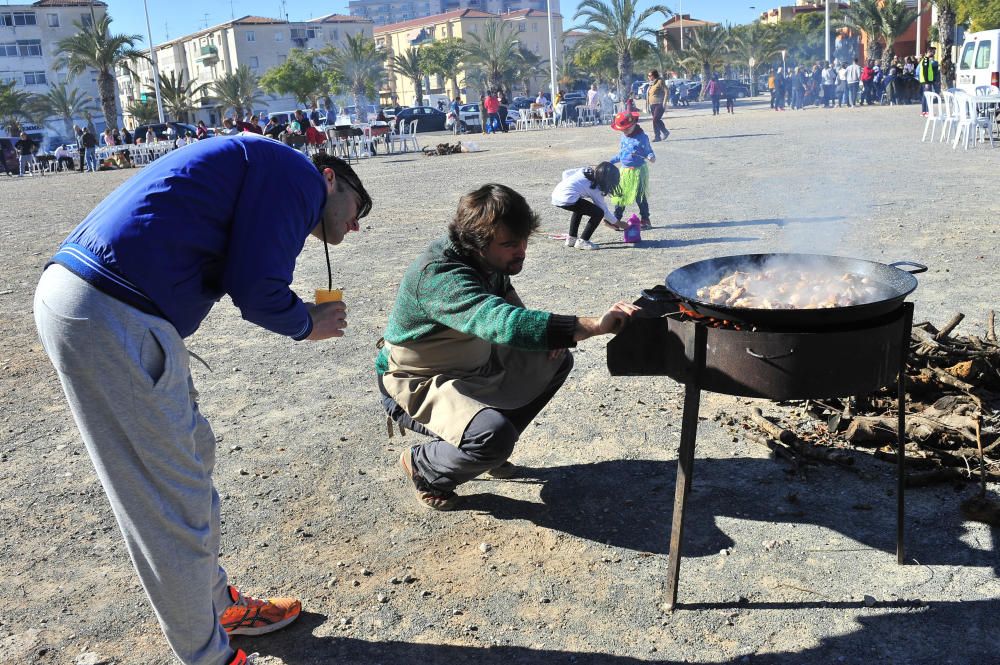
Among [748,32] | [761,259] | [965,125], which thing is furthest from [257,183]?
[748,32]

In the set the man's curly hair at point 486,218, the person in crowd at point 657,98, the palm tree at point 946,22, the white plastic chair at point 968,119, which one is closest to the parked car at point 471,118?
the person in crowd at point 657,98

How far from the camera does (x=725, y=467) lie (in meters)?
4.02

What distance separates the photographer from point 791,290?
332 cm

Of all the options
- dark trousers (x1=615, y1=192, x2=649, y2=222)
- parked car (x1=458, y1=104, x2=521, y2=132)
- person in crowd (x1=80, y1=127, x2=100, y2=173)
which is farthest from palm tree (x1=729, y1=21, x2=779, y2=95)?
dark trousers (x1=615, y1=192, x2=649, y2=222)

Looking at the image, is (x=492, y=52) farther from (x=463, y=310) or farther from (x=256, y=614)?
(x=256, y=614)

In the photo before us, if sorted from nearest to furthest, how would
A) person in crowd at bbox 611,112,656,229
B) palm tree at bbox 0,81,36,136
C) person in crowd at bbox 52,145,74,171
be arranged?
person in crowd at bbox 611,112,656,229
person in crowd at bbox 52,145,74,171
palm tree at bbox 0,81,36,136

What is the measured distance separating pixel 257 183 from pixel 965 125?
56.1ft

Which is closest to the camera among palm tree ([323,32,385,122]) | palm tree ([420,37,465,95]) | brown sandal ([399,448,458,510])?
brown sandal ([399,448,458,510])

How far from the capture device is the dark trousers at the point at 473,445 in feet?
10.8

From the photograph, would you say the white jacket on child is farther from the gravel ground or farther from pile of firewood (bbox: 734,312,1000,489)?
pile of firewood (bbox: 734,312,1000,489)

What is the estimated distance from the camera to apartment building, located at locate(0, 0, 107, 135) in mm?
78312

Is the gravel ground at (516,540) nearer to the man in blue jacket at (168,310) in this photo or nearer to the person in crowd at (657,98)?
the man in blue jacket at (168,310)

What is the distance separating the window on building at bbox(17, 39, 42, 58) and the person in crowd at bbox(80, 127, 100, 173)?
6021 centimetres

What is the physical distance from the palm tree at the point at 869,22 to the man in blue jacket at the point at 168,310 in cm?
4381
